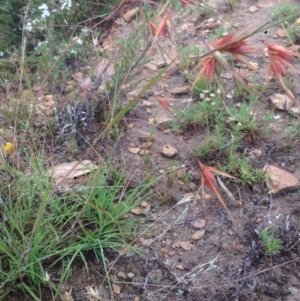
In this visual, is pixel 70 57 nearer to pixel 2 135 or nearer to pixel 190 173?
pixel 2 135

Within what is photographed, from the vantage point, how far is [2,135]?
240 cm

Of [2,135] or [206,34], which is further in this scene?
[206,34]

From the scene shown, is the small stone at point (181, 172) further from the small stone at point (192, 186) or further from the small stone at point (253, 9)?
the small stone at point (253, 9)

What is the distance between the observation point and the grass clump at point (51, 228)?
6.19 ft

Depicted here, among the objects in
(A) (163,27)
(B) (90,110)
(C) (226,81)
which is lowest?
(C) (226,81)

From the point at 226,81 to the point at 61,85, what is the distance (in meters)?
0.90

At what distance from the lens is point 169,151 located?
2.48 meters

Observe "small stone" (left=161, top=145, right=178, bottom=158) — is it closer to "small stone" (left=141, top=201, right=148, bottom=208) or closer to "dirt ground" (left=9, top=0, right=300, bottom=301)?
"dirt ground" (left=9, top=0, right=300, bottom=301)

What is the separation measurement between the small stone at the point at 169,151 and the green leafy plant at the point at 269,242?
595 mm

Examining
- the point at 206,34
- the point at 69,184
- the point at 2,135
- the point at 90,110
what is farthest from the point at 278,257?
the point at 206,34

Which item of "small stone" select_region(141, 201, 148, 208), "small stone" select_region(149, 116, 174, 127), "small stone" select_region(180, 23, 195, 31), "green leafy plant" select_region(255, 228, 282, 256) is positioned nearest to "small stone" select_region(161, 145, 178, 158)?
"small stone" select_region(149, 116, 174, 127)

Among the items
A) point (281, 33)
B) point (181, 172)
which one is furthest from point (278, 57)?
point (281, 33)

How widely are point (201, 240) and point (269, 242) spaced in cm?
28

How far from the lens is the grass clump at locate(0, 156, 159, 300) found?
6.19ft
